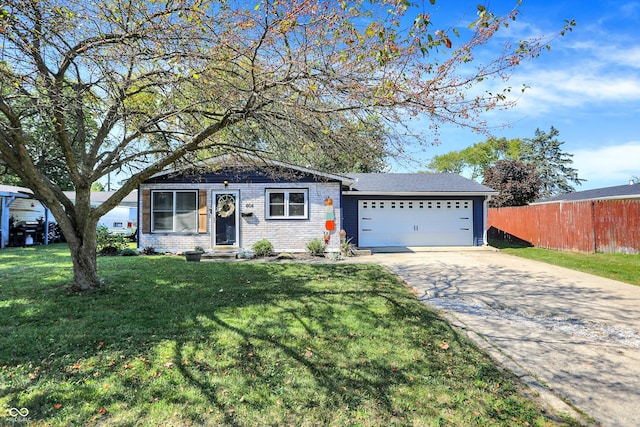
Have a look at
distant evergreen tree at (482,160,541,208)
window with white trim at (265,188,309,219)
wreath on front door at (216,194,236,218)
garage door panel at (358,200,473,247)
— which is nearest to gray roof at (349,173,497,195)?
garage door panel at (358,200,473,247)

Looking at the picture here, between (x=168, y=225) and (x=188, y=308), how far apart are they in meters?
8.37

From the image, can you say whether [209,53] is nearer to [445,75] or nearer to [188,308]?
[445,75]

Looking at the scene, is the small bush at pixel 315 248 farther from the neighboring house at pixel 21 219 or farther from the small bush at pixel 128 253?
the neighboring house at pixel 21 219

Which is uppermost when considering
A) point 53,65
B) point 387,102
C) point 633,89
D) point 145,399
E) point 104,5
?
point 633,89

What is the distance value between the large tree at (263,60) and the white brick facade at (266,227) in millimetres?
6829

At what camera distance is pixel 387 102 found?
13.4 feet

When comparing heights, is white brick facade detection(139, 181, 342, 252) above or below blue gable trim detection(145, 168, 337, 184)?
below

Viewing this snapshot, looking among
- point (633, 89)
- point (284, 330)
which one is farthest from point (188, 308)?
point (633, 89)

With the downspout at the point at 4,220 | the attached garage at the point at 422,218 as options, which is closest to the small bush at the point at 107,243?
the downspout at the point at 4,220

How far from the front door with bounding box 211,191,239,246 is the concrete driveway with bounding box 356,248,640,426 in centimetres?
611

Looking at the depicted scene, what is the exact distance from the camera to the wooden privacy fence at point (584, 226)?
11.3 metres

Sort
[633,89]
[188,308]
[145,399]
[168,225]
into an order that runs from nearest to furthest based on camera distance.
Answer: [145,399]
[188,308]
[633,89]
[168,225]

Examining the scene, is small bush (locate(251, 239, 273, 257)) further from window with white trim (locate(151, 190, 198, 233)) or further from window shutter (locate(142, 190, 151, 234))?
window shutter (locate(142, 190, 151, 234))

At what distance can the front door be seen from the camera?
41.1 ft
